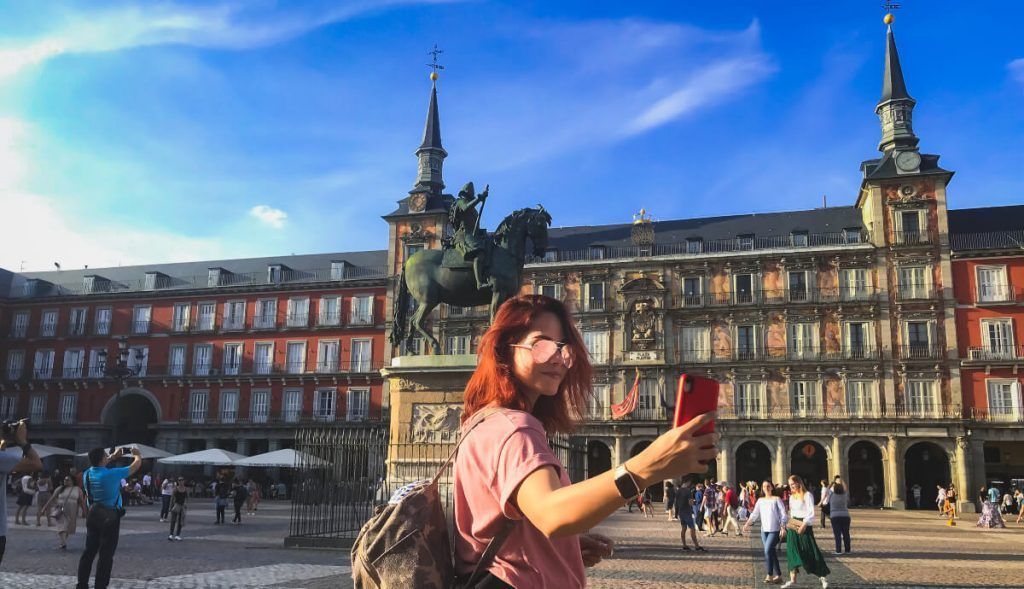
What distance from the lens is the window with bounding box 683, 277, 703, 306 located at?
42.2 meters

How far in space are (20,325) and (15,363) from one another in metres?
2.44

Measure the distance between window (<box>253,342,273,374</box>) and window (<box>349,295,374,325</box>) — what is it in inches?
211

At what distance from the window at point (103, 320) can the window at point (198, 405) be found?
290 inches

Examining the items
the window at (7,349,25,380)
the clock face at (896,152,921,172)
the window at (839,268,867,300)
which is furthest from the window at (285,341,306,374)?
the clock face at (896,152,921,172)

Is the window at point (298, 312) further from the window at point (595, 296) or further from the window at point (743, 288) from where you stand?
the window at point (743, 288)

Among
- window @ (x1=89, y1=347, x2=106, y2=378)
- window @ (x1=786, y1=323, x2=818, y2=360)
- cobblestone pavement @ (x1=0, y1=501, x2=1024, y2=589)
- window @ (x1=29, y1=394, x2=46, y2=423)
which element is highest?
window @ (x1=786, y1=323, x2=818, y2=360)

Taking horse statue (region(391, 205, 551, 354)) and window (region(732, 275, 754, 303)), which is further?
window (region(732, 275, 754, 303))

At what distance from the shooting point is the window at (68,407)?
48.6 m

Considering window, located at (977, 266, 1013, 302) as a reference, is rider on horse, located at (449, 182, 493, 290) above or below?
below

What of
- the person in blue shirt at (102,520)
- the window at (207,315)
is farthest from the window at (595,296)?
the person in blue shirt at (102,520)

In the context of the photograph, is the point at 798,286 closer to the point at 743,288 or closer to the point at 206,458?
the point at 743,288

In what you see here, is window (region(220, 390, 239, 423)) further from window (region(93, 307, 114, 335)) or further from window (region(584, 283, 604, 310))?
window (region(584, 283, 604, 310))

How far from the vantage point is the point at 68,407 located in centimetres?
4894

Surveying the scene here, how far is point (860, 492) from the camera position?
40.0 meters
